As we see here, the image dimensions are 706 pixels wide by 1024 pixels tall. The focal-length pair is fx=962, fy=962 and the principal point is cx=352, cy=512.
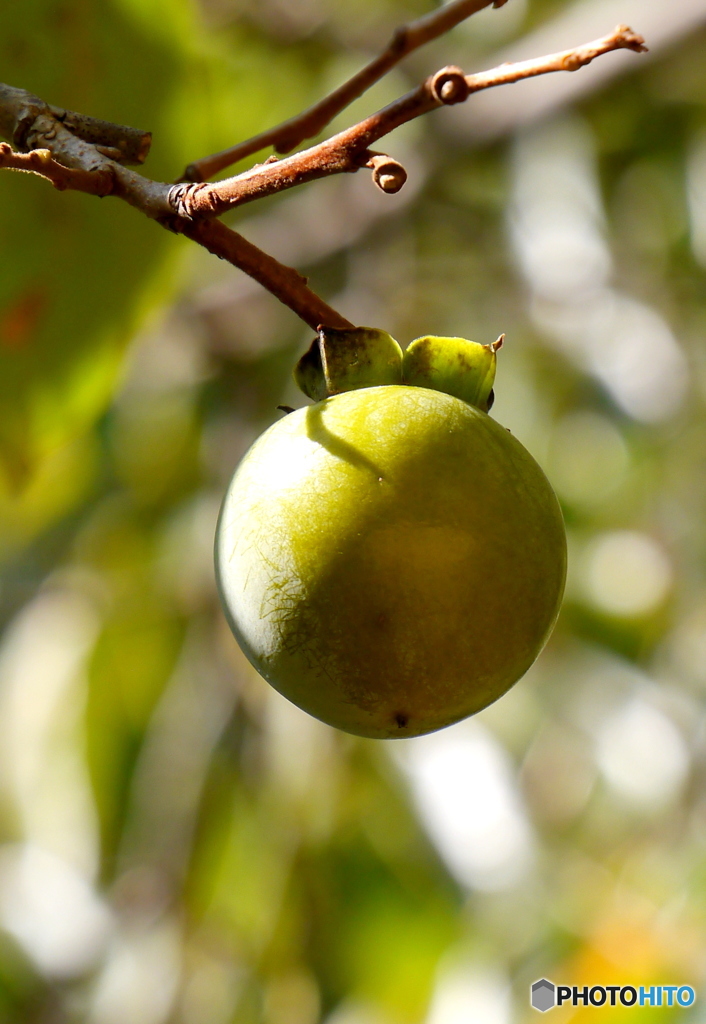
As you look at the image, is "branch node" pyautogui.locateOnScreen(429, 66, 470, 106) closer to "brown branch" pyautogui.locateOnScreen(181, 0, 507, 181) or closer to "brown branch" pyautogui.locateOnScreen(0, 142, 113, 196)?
"brown branch" pyautogui.locateOnScreen(181, 0, 507, 181)

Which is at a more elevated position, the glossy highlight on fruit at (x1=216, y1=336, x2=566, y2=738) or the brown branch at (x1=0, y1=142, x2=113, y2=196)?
the brown branch at (x1=0, y1=142, x2=113, y2=196)

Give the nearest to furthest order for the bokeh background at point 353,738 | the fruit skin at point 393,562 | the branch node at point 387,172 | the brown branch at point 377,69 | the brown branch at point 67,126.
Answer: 1. the brown branch at point 377,69
2. the branch node at point 387,172
3. the fruit skin at point 393,562
4. the brown branch at point 67,126
5. the bokeh background at point 353,738

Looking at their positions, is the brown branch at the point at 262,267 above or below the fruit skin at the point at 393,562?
above

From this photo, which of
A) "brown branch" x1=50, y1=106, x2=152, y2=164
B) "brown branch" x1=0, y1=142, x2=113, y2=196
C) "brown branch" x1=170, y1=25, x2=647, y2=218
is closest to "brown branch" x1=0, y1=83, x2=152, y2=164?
"brown branch" x1=50, y1=106, x2=152, y2=164

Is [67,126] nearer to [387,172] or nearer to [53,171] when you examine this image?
[53,171]

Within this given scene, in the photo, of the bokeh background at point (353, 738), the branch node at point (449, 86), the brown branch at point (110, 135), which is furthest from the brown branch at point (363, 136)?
the bokeh background at point (353, 738)

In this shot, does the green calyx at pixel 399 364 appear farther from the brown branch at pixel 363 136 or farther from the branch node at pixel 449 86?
the branch node at pixel 449 86
